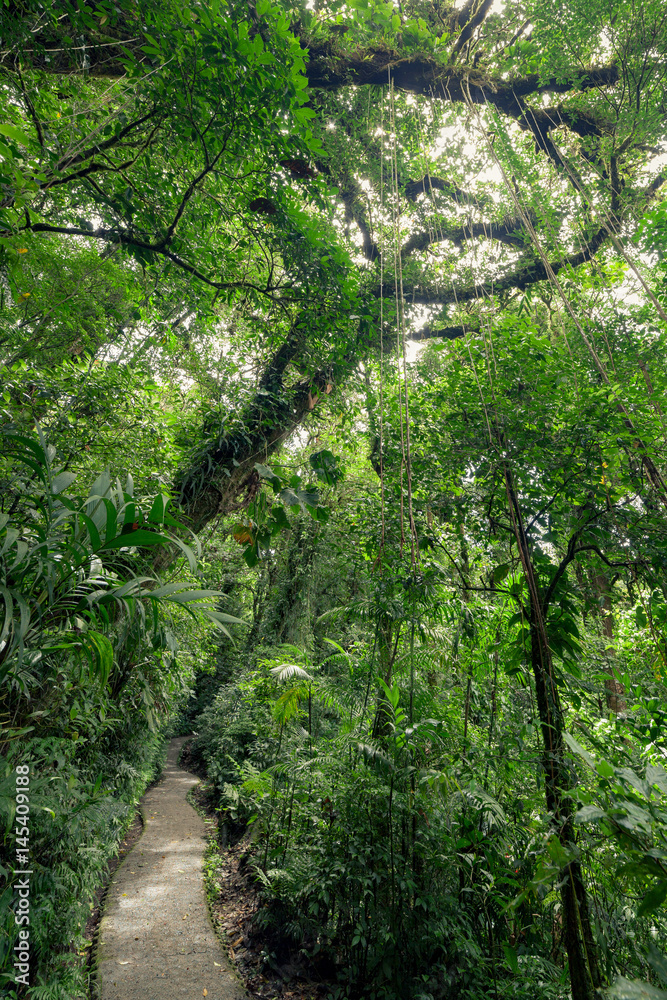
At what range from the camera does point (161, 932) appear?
308cm

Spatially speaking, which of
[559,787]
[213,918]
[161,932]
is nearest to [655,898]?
[559,787]

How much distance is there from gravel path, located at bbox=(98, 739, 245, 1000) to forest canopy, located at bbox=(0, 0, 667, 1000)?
41 cm

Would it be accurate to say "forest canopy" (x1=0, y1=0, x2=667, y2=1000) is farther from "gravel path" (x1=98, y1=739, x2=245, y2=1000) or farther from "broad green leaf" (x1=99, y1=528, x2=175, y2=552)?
"gravel path" (x1=98, y1=739, x2=245, y2=1000)

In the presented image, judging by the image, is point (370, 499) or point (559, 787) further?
point (370, 499)

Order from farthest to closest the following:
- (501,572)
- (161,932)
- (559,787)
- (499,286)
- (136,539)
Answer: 1. (499,286)
2. (161,932)
3. (501,572)
4. (559,787)
5. (136,539)

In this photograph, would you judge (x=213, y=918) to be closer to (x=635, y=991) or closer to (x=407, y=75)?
(x=635, y=991)

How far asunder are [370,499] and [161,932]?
141 inches

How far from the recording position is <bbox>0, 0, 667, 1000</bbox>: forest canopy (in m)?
1.31

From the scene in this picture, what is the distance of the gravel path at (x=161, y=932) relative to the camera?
2.54 metres

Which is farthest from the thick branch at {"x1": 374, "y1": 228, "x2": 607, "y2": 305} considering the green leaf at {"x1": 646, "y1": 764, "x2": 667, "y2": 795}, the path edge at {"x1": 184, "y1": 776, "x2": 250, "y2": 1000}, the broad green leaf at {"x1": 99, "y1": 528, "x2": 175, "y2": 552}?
the path edge at {"x1": 184, "y1": 776, "x2": 250, "y2": 1000}

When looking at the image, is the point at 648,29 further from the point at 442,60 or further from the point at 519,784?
the point at 519,784

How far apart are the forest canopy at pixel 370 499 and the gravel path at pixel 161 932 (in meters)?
0.41

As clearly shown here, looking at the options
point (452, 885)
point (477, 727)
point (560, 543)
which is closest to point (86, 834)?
point (452, 885)

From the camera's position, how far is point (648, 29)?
11.5ft
